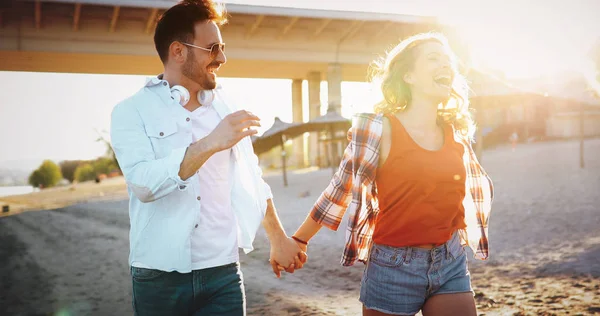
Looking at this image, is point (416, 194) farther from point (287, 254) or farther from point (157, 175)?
point (157, 175)

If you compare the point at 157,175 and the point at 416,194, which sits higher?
the point at 157,175

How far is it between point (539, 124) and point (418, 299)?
99.6 ft

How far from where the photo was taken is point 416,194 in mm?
2660

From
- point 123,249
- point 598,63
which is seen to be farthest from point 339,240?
point 598,63

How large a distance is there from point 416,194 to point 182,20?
1.31 meters

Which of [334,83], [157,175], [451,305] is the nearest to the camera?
[157,175]

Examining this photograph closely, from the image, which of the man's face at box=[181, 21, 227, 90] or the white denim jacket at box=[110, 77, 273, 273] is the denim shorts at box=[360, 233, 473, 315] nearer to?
the white denim jacket at box=[110, 77, 273, 273]

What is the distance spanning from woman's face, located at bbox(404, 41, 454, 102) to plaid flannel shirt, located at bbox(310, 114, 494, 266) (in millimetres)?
269

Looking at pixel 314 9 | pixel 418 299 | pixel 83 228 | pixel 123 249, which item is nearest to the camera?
pixel 418 299

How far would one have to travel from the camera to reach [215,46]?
263 centimetres

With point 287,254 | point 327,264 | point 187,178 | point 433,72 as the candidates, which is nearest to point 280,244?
point 287,254

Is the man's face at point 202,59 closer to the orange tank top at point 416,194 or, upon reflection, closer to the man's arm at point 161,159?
the man's arm at point 161,159

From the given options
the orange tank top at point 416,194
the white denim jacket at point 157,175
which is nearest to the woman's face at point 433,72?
the orange tank top at point 416,194

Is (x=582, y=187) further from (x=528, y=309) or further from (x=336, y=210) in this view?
(x=336, y=210)
